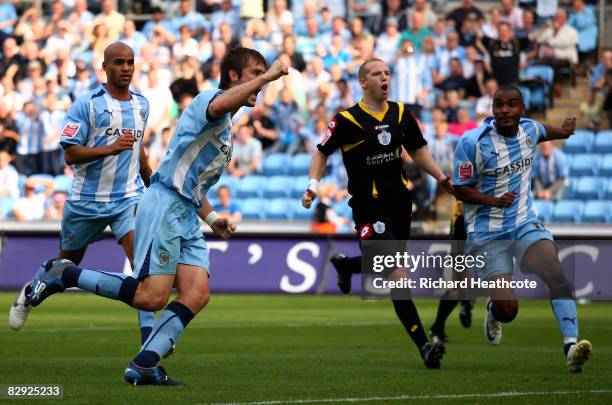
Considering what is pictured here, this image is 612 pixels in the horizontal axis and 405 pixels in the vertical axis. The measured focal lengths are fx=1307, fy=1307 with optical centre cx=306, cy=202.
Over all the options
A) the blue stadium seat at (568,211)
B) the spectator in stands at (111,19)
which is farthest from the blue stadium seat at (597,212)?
the spectator in stands at (111,19)

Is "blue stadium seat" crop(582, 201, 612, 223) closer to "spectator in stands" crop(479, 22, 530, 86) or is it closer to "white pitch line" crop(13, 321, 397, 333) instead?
"spectator in stands" crop(479, 22, 530, 86)

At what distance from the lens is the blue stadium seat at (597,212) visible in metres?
21.3

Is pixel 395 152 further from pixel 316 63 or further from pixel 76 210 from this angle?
pixel 316 63

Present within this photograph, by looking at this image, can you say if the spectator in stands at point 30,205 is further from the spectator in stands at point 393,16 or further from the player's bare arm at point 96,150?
the player's bare arm at point 96,150

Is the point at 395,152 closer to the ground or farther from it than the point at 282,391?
farther from it

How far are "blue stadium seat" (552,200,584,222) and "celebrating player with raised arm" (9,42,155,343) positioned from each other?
1206 cm

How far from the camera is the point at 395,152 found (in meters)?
10.7

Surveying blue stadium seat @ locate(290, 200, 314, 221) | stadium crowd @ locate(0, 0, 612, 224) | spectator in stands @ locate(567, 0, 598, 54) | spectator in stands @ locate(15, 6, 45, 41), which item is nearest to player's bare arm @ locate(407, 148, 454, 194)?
stadium crowd @ locate(0, 0, 612, 224)

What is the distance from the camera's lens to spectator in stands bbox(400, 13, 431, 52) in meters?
24.3

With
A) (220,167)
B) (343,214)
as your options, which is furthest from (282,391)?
(343,214)

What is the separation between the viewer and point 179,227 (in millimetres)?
8430

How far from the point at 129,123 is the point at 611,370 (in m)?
4.18

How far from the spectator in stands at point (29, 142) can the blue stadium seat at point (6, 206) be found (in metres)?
0.98

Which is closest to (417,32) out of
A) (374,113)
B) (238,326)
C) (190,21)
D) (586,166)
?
(586,166)
